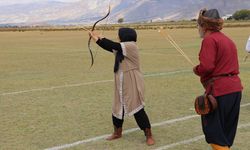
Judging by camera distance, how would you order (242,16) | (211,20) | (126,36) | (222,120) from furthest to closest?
1. (242,16)
2. (126,36)
3. (222,120)
4. (211,20)

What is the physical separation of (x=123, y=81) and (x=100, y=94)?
4369mm

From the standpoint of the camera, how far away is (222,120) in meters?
4.95

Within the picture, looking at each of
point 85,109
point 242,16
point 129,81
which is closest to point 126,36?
point 129,81

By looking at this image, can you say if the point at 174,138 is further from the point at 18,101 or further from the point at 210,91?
the point at 18,101

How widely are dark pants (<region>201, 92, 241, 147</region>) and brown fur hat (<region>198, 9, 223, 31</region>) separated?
731 mm

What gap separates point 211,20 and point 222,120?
1.07 metres

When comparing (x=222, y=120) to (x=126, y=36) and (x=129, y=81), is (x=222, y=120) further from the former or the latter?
(x=126, y=36)

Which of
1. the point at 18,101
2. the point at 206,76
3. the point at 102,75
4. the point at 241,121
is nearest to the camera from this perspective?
the point at 206,76

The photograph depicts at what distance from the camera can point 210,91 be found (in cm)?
493

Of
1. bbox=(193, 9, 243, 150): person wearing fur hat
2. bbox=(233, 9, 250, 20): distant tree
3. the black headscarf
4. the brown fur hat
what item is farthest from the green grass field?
bbox=(233, 9, 250, 20): distant tree

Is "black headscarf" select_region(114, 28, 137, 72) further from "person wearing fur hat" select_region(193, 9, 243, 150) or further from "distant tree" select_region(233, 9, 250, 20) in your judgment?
"distant tree" select_region(233, 9, 250, 20)

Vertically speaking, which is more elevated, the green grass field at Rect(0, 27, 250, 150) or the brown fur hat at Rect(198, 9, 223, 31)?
the brown fur hat at Rect(198, 9, 223, 31)

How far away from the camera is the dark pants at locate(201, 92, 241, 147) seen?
4891mm

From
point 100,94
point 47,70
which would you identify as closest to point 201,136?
point 100,94
